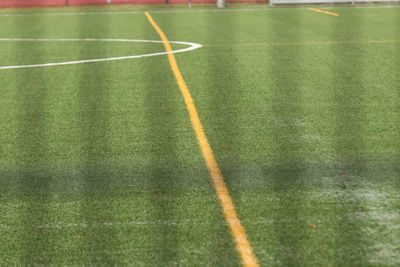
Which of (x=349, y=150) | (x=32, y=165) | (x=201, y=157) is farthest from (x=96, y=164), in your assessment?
(x=349, y=150)

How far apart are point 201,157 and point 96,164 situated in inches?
28.2

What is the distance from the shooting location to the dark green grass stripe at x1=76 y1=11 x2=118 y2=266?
12.7ft

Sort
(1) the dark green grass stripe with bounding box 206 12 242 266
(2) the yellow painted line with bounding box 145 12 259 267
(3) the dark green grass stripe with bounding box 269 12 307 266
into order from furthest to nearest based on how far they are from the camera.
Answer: (1) the dark green grass stripe with bounding box 206 12 242 266, (3) the dark green grass stripe with bounding box 269 12 307 266, (2) the yellow painted line with bounding box 145 12 259 267

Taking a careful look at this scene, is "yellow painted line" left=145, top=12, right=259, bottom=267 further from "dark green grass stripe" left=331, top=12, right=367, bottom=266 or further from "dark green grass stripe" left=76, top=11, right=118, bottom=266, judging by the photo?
"dark green grass stripe" left=76, top=11, right=118, bottom=266

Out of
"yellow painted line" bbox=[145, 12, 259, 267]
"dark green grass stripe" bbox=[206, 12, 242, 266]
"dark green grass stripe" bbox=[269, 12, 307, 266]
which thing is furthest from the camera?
"dark green grass stripe" bbox=[206, 12, 242, 266]

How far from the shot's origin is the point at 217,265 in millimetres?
3580

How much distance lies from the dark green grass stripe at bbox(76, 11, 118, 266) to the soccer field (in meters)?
0.01

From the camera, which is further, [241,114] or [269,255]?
[241,114]

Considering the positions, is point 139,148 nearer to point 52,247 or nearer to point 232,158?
point 232,158

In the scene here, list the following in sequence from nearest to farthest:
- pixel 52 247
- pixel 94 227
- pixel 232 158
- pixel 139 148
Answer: pixel 52 247
pixel 94 227
pixel 232 158
pixel 139 148

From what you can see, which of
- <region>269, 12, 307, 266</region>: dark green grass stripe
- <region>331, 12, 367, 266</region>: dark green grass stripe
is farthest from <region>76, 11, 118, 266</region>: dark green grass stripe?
<region>331, 12, 367, 266</region>: dark green grass stripe

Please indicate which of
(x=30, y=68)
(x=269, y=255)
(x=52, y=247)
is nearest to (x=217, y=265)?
(x=269, y=255)

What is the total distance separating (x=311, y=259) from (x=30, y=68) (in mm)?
7438

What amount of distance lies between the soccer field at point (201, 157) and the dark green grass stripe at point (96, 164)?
14 millimetres
